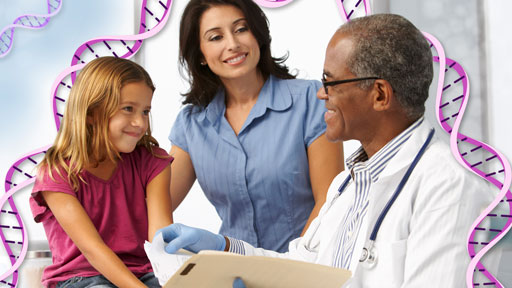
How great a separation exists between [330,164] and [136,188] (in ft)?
2.22

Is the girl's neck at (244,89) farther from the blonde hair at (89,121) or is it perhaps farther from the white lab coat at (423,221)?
the white lab coat at (423,221)

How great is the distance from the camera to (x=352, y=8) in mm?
2373

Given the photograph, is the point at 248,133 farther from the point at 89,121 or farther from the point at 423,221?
→ the point at 423,221

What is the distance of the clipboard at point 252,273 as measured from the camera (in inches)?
46.8

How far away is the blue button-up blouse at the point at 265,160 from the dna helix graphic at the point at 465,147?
41 centimetres

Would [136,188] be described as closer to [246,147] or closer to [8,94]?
[246,147]

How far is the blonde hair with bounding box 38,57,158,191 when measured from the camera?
197 cm

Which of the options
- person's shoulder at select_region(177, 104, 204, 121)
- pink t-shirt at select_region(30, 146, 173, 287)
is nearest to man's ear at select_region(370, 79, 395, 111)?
pink t-shirt at select_region(30, 146, 173, 287)

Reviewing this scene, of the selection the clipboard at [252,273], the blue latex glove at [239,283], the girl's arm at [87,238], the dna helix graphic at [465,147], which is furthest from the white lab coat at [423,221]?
the girl's arm at [87,238]

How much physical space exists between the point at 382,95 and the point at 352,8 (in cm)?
108

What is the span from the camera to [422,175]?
4.21 feet

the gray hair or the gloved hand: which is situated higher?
the gray hair

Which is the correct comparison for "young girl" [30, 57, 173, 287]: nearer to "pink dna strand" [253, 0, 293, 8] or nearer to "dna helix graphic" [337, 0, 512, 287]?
"pink dna strand" [253, 0, 293, 8]

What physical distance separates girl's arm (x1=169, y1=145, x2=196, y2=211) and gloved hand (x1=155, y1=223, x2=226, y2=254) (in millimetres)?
683
